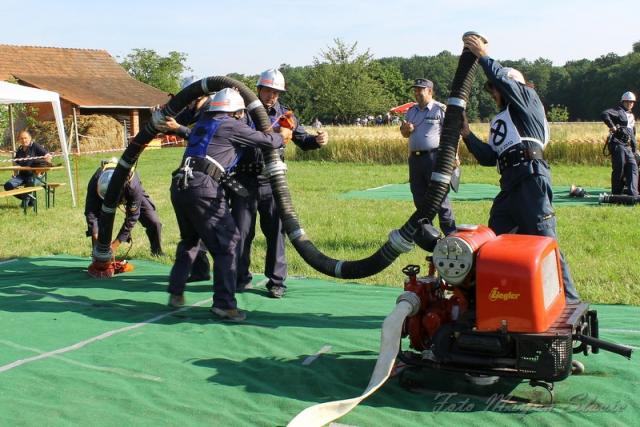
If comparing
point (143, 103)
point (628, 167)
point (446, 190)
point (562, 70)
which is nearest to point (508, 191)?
point (446, 190)

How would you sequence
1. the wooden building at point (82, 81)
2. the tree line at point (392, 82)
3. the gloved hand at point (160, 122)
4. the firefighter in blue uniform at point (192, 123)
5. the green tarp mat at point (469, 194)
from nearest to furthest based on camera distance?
the gloved hand at point (160, 122)
the firefighter in blue uniform at point (192, 123)
the green tarp mat at point (469, 194)
the wooden building at point (82, 81)
the tree line at point (392, 82)

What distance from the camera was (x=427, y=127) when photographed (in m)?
9.19

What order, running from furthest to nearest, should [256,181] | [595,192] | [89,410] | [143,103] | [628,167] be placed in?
1. [143,103]
2. [595,192]
3. [628,167]
4. [256,181]
5. [89,410]

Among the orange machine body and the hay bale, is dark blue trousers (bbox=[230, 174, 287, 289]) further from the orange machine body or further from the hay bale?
the hay bale

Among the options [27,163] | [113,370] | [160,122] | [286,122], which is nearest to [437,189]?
[286,122]

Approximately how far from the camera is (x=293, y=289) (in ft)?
25.5

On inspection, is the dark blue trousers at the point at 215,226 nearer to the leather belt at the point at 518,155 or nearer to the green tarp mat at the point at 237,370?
the green tarp mat at the point at 237,370

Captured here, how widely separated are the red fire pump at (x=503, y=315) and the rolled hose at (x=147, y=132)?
116 inches

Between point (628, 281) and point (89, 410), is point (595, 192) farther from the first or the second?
point (89, 410)

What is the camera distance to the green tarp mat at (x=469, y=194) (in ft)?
52.0

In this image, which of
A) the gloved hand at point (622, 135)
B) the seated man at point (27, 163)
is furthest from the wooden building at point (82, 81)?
the gloved hand at point (622, 135)

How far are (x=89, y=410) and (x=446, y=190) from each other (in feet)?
9.46

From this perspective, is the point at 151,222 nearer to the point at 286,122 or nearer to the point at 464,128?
the point at 286,122

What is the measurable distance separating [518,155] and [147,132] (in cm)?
395
